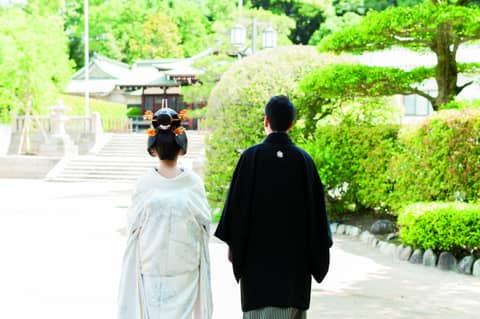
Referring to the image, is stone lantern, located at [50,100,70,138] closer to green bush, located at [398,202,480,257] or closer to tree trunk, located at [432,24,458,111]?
tree trunk, located at [432,24,458,111]

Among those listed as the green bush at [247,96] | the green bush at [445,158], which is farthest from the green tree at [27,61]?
the green bush at [445,158]

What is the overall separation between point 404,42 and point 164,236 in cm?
747

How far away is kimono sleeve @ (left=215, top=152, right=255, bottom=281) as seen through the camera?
3867 millimetres

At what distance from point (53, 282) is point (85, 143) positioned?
2445 cm

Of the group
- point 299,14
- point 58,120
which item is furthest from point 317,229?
point 299,14

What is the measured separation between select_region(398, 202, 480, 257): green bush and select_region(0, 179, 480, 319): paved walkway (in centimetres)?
38

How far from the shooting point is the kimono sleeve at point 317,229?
388 centimetres

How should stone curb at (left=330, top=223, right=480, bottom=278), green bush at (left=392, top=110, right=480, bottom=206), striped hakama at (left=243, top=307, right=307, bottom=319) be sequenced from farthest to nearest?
green bush at (left=392, top=110, right=480, bottom=206) < stone curb at (left=330, top=223, right=480, bottom=278) < striped hakama at (left=243, top=307, right=307, bottom=319)

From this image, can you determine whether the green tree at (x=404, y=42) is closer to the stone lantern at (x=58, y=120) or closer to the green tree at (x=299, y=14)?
the stone lantern at (x=58, y=120)

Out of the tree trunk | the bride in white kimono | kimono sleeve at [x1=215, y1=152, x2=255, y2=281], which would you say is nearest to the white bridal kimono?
the bride in white kimono

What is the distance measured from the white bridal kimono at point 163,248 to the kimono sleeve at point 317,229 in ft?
1.91

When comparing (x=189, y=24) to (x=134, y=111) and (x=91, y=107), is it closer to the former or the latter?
(x=134, y=111)

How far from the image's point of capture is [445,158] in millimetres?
9281

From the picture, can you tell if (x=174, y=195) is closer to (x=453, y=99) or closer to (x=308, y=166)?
(x=308, y=166)
